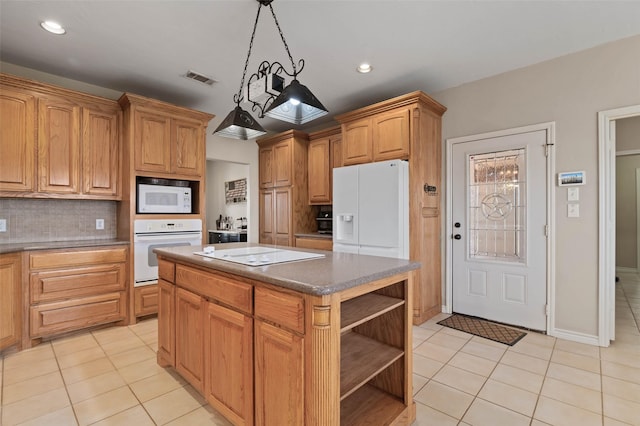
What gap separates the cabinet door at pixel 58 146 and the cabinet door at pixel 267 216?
2.53 meters

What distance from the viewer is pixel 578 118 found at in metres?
2.78

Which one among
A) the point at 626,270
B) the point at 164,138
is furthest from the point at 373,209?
the point at 626,270

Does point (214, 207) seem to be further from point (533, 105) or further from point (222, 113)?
point (533, 105)

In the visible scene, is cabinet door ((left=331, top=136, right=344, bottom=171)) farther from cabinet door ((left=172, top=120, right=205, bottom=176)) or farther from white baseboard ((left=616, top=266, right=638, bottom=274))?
white baseboard ((left=616, top=266, right=638, bottom=274))

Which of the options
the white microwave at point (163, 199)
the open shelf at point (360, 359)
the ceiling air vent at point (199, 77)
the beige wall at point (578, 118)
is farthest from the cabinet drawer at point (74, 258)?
the beige wall at point (578, 118)

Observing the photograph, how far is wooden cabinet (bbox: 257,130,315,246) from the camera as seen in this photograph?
15.3ft

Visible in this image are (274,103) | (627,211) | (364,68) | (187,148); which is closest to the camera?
(274,103)

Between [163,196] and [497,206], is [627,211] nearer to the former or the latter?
[497,206]

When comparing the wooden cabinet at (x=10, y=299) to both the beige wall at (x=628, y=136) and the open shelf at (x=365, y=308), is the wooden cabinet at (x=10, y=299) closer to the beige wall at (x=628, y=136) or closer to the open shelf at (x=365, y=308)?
the open shelf at (x=365, y=308)

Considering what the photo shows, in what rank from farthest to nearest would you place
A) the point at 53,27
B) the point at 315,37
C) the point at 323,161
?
the point at 323,161 → the point at 315,37 → the point at 53,27

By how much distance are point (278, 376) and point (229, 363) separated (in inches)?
15.8

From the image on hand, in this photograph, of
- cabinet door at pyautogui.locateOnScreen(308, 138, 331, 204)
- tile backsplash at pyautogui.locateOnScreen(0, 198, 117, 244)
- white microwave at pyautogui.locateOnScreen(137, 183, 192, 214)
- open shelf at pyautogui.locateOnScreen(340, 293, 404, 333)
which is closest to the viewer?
open shelf at pyautogui.locateOnScreen(340, 293, 404, 333)

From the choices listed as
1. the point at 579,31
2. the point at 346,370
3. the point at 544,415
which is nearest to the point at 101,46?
the point at 346,370

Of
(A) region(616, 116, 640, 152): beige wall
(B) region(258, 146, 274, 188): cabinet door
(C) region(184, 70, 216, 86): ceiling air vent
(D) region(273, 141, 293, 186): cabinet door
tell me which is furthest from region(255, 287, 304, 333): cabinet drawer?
(A) region(616, 116, 640, 152): beige wall
